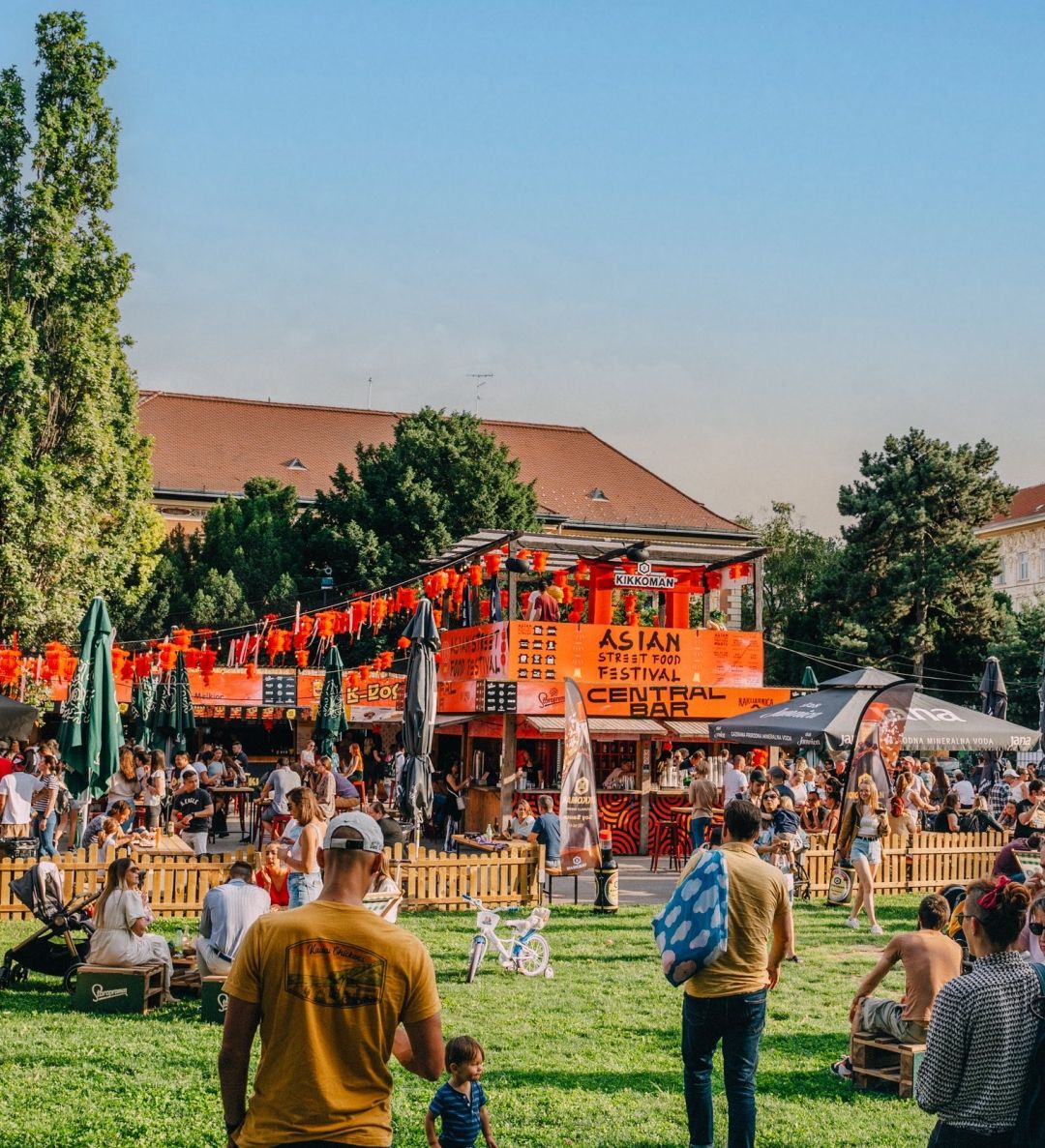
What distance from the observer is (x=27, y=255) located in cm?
2909

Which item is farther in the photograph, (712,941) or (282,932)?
(712,941)

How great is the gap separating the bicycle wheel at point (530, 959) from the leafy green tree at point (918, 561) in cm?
4139

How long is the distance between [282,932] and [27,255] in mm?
28458

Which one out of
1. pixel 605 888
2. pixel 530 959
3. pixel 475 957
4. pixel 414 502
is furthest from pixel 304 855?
pixel 414 502

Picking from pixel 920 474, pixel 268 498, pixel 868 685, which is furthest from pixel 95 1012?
pixel 920 474

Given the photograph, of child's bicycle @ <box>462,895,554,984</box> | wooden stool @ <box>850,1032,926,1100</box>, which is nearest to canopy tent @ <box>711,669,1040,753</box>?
child's bicycle @ <box>462,895,554,984</box>

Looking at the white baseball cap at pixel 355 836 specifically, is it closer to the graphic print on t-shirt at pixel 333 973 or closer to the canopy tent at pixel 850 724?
the graphic print on t-shirt at pixel 333 973

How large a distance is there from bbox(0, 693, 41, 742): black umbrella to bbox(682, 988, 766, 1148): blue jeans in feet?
42.6

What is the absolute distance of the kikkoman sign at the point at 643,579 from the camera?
87.3 feet

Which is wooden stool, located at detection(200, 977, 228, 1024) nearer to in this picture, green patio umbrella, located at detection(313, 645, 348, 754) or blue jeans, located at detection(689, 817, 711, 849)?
blue jeans, located at detection(689, 817, 711, 849)

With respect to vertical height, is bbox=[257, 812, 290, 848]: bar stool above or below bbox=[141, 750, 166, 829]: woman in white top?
below

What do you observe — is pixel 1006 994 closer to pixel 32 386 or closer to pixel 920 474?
pixel 32 386

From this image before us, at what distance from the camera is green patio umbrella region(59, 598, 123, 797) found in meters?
14.5

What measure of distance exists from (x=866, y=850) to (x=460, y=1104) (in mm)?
9408
